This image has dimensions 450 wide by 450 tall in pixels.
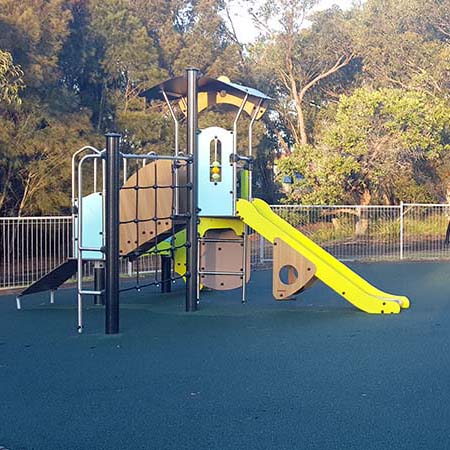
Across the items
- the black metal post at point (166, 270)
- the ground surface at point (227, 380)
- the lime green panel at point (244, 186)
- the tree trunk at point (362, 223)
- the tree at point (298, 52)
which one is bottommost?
the ground surface at point (227, 380)

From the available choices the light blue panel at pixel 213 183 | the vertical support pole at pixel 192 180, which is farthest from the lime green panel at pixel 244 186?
the vertical support pole at pixel 192 180

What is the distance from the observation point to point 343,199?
28219mm

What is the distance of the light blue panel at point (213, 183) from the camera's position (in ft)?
40.2

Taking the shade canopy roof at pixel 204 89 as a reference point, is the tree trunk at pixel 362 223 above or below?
below

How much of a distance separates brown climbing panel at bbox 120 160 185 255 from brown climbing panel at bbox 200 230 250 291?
1797 mm

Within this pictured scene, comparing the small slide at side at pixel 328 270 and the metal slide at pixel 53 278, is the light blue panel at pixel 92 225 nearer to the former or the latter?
the metal slide at pixel 53 278

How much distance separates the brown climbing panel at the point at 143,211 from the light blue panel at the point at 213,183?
0.88 meters

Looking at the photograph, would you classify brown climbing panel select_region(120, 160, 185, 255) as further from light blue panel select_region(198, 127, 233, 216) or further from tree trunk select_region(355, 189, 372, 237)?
tree trunk select_region(355, 189, 372, 237)

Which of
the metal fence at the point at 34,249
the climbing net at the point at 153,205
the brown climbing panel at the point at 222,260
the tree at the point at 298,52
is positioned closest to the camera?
the climbing net at the point at 153,205

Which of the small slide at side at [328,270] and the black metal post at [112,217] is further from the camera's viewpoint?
the small slide at side at [328,270]

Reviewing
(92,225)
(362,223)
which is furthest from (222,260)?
(362,223)

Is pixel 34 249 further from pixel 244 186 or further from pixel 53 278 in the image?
pixel 244 186

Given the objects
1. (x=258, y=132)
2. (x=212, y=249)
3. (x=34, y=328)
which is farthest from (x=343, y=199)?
(x=34, y=328)

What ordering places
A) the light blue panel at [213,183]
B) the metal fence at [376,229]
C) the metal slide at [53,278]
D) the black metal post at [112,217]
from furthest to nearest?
1. the metal fence at [376,229]
2. the light blue panel at [213,183]
3. the metal slide at [53,278]
4. the black metal post at [112,217]
